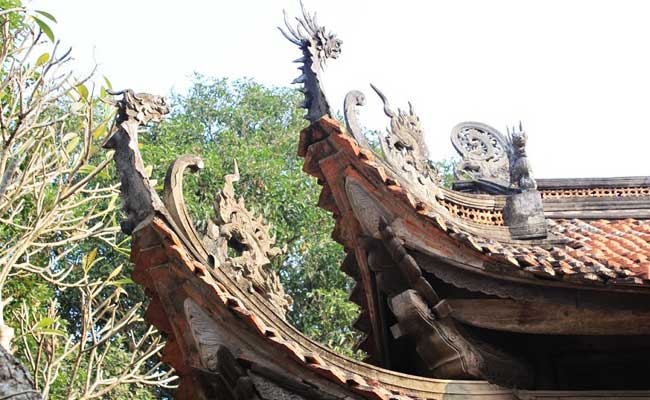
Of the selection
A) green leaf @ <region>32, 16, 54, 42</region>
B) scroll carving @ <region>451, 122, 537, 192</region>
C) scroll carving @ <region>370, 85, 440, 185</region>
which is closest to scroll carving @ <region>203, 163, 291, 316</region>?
scroll carving @ <region>370, 85, 440, 185</region>

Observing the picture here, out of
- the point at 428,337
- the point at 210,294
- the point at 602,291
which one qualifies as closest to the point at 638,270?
the point at 602,291

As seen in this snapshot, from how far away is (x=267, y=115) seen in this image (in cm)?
2161

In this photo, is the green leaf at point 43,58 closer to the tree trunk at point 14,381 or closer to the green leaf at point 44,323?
the green leaf at point 44,323

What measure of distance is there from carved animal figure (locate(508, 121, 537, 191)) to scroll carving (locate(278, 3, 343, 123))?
137cm

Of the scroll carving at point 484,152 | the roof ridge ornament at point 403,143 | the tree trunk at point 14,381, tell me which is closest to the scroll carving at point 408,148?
the roof ridge ornament at point 403,143

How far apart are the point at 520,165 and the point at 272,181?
38.1ft

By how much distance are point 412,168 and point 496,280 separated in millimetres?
1170

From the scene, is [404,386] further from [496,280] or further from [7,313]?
[7,313]

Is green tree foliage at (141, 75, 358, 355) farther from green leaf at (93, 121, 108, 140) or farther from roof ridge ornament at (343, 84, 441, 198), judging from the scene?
roof ridge ornament at (343, 84, 441, 198)

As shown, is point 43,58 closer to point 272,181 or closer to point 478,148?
point 478,148

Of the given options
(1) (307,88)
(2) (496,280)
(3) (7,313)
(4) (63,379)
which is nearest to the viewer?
(2) (496,280)

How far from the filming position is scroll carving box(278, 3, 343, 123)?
6.43 m

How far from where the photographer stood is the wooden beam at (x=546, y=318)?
18.6 ft

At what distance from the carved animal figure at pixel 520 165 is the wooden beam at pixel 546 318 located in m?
1.36
